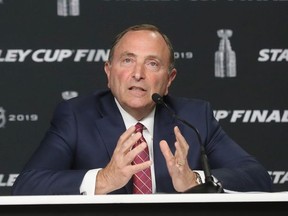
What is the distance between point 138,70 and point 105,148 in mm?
340

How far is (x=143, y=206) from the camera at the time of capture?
1.84 m

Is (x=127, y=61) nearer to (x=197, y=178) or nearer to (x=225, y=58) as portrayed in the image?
(x=197, y=178)

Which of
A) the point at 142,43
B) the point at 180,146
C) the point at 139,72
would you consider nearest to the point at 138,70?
the point at 139,72

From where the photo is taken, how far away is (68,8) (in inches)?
172

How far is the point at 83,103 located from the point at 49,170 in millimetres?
406

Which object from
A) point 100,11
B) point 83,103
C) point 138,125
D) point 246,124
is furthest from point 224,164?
point 100,11

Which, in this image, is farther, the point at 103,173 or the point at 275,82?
the point at 275,82

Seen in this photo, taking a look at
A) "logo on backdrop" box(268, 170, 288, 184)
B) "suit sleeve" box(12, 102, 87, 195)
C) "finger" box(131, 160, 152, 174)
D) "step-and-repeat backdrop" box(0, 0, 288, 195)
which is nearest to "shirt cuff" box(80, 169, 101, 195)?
"suit sleeve" box(12, 102, 87, 195)

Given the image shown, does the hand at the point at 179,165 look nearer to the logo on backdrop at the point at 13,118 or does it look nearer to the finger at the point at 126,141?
the finger at the point at 126,141

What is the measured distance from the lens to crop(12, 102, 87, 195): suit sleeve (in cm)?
274

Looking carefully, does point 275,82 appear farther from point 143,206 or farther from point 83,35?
point 143,206

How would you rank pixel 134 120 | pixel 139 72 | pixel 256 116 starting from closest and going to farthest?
1. pixel 139 72
2. pixel 134 120
3. pixel 256 116

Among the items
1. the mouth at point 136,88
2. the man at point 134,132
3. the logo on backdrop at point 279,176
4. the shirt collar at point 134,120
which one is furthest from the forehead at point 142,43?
the logo on backdrop at point 279,176

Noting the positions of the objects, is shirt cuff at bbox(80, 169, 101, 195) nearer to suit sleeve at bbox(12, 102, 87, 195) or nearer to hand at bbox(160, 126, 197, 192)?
suit sleeve at bbox(12, 102, 87, 195)
